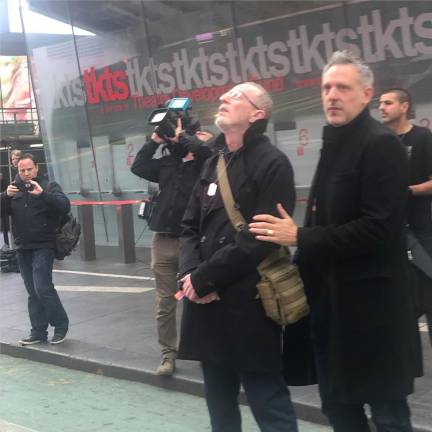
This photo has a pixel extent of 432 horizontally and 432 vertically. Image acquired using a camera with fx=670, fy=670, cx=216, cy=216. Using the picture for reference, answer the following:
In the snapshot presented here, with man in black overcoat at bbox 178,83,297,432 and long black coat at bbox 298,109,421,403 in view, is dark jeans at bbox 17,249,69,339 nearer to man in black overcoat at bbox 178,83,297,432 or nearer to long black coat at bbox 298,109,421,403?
man in black overcoat at bbox 178,83,297,432

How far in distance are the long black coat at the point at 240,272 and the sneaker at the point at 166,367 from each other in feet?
6.61

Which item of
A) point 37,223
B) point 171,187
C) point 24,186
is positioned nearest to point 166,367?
point 171,187

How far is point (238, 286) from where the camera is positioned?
9.48 ft

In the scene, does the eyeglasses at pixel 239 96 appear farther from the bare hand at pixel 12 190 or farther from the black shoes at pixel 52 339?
the black shoes at pixel 52 339

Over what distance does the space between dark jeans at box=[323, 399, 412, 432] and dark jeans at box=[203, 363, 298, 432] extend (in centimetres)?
25

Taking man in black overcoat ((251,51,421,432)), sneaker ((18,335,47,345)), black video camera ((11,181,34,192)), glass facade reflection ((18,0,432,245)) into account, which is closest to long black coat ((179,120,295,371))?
man in black overcoat ((251,51,421,432))

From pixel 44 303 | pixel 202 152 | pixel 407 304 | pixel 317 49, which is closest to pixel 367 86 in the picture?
pixel 407 304

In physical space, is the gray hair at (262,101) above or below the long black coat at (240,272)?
above

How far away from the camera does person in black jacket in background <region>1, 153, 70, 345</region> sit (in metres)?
5.90

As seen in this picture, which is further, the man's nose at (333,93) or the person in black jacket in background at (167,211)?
the person in black jacket in background at (167,211)

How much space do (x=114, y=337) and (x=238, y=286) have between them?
3604 mm

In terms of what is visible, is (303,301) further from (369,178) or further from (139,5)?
(139,5)

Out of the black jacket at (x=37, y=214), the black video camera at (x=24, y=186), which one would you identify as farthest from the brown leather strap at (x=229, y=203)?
the black video camera at (x=24, y=186)

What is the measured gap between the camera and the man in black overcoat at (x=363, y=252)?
8.23 feet
